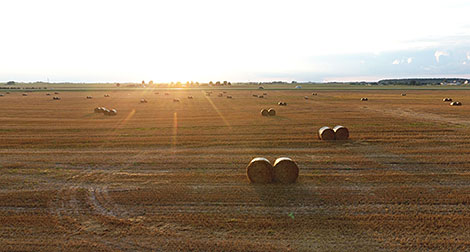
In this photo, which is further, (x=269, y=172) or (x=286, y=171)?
(x=269, y=172)

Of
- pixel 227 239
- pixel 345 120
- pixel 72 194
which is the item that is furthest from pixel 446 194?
pixel 345 120

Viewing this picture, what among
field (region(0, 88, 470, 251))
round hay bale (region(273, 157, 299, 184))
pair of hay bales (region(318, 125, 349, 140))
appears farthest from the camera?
pair of hay bales (region(318, 125, 349, 140))

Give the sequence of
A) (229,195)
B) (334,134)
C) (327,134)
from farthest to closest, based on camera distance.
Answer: (334,134) < (327,134) < (229,195)

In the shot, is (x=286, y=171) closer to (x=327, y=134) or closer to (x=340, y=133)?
(x=327, y=134)

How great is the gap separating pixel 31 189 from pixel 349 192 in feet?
37.2

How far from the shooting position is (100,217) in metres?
10.2

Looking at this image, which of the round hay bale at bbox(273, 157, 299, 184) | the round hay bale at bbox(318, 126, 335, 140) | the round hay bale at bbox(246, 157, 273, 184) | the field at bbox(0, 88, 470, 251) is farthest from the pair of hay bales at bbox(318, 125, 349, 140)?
the round hay bale at bbox(246, 157, 273, 184)

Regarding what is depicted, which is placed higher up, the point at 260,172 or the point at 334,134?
the point at 334,134

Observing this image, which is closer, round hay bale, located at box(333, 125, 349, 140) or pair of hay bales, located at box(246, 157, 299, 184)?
pair of hay bales, located at box(246, 157, 299, 184)

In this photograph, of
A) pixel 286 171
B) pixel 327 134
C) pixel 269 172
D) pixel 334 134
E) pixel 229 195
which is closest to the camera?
pixel 229 195

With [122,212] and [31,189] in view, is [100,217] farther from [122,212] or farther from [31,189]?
[31,189]

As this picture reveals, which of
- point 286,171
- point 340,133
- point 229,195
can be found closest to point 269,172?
point 286,171

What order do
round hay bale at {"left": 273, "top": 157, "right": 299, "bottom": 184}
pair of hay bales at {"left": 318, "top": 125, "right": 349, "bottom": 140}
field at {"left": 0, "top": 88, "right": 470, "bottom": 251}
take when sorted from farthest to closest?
pair of hay bales at {"left": 318, "top": 125, "right": 349, "bottom": 140}
round hay bale at {"left": 273, "top": 157, "right": 299, "bottom": 184}
field at {"left": 0, "top": 88, "right": 470, "bottom": 251}

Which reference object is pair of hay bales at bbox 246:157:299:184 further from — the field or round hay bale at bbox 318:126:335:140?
round hay bale at bbox 318:126:335:140
